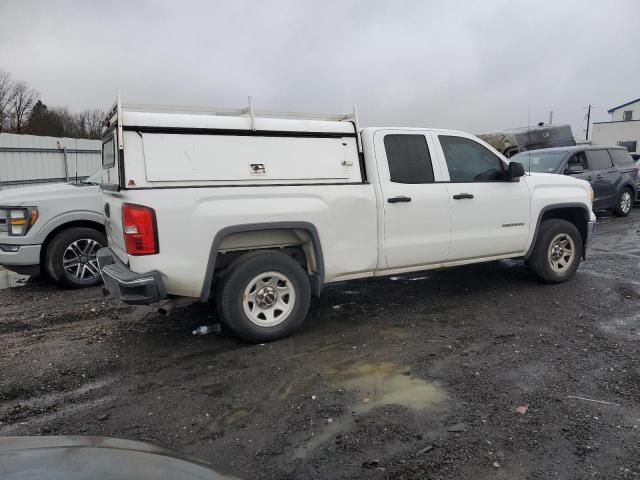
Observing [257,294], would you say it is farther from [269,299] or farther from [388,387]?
[388,387]

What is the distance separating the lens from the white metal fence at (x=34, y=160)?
13.6 metres

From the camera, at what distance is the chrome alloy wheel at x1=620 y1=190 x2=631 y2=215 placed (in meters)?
13.0

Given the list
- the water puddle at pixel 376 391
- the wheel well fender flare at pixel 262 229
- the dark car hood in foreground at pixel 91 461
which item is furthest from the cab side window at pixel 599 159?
the dark car hood in foreground at pixel 91 461

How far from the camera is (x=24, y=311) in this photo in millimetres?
6023

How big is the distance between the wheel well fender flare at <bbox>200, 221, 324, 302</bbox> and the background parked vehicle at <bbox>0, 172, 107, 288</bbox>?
10.5 feet

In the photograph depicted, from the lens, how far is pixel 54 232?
6742 mm

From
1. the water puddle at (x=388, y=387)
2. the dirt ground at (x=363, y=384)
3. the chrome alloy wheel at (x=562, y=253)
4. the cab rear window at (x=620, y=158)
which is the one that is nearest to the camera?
the dirt ground at (x=363, y=384)

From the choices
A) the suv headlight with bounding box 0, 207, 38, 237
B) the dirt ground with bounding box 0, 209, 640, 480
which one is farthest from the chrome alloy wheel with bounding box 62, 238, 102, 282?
the dirt ground with bounding box 0, 209, 640, 480

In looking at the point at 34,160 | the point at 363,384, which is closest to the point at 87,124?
the point at 34,160

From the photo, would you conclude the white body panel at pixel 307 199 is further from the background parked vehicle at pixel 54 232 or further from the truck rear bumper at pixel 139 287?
the background parked vehicle at pixel 54 232

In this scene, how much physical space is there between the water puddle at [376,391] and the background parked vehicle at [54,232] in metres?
4.44

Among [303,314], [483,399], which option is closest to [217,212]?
[303,314]

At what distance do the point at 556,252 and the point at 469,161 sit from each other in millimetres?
1888

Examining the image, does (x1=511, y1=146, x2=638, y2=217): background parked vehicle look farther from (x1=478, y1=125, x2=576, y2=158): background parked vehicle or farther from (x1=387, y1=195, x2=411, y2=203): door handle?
(x1=387, y1=195, x2=411, y2=203): door handle
